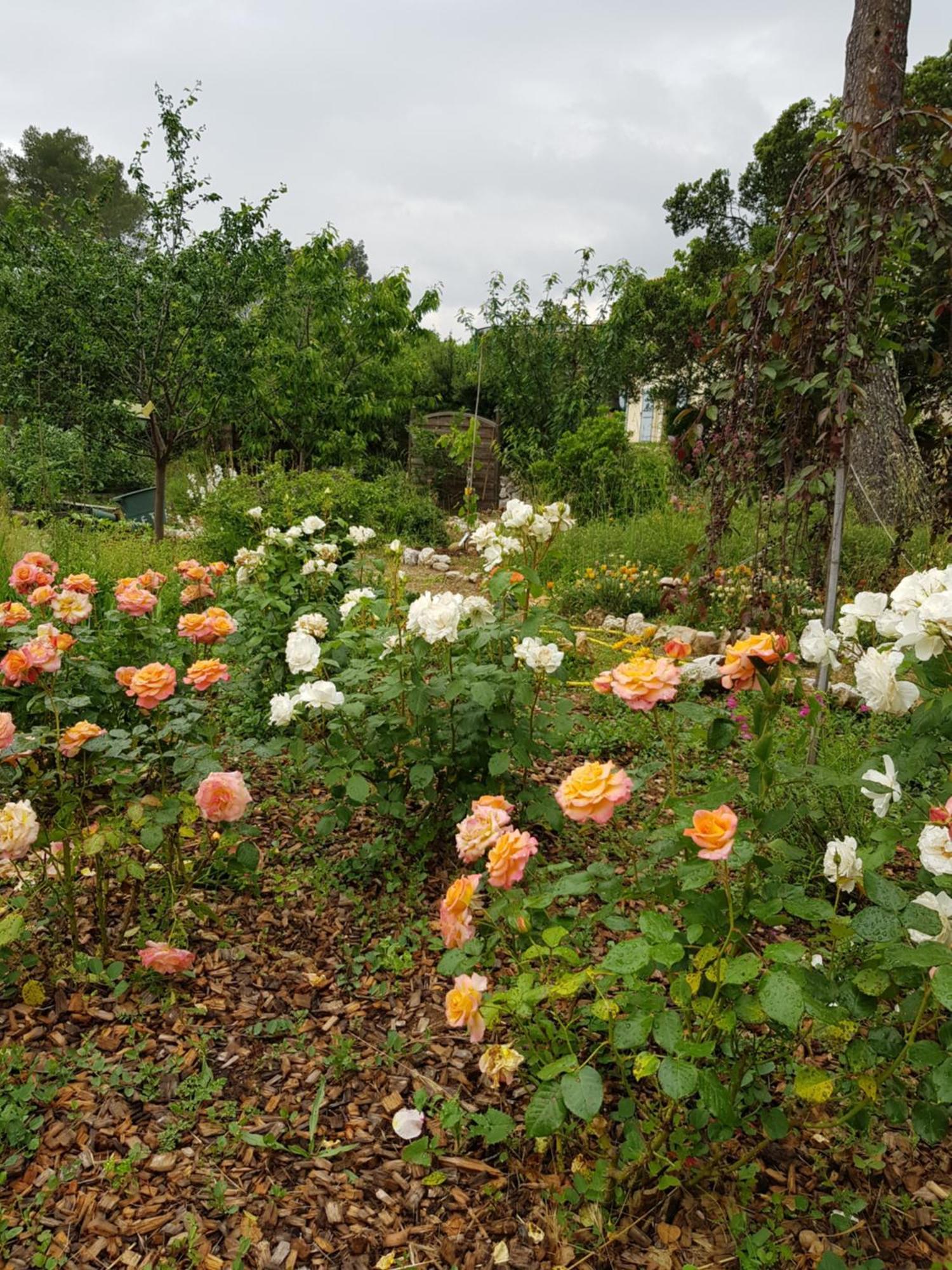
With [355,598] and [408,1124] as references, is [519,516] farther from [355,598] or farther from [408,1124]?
[408,1124]

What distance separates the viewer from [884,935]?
940 mm

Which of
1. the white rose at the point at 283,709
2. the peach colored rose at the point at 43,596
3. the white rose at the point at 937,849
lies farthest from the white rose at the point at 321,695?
the white rose at the point at 937,849

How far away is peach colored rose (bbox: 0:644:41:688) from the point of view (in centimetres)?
164

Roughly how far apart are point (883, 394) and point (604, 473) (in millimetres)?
2673

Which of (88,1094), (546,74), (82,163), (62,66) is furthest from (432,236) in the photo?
(82,163)

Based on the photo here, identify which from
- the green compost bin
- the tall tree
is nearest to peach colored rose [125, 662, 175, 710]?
the green compost bin

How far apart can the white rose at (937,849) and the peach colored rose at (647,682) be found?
0.38 metres

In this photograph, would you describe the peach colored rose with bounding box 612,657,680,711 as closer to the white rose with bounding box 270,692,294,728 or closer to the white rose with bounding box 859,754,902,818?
the white rose with bounding box 859,754,902,818

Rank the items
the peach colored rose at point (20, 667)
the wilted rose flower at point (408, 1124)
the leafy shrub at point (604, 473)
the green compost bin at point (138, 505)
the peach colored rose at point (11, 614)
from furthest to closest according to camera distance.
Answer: the green compost bin at point (138, 505) < the leafy shrub at point (604, 473) < the peach colored rose at point (11, 614) < the peach colored rose at point (20, 667) < the wilted rose flower at point (408, 1124)

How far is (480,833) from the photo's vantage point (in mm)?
1168

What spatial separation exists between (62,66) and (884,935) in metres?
6.68

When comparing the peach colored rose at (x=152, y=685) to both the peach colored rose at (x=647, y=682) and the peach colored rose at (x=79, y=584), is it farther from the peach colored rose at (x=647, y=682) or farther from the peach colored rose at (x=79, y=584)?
the peach colored rose at (x=647, y=682)

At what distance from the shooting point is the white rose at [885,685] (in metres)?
1.09

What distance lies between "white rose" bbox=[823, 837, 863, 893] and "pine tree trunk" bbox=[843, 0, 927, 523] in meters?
3.99
